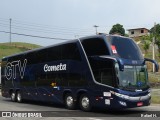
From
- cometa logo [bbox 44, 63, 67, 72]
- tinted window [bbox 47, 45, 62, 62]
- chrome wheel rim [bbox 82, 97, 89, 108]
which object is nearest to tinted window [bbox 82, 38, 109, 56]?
cometa logo [bbox 44, 63, 67, 72]

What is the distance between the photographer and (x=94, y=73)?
56.3 ft

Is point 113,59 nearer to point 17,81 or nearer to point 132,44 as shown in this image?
point 132,44

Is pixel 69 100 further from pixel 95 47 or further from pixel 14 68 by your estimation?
pixel 14 68

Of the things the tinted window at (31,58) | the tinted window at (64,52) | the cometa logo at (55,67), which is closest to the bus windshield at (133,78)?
the tinted window at (64,52)

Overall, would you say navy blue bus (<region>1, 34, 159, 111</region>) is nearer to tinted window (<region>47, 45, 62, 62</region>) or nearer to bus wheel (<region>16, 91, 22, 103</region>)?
tinted window (<region>47, 45, 62, 62</region>)

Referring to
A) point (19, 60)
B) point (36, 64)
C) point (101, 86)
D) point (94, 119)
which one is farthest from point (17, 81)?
point (94, 119)

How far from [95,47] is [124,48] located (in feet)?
4.71

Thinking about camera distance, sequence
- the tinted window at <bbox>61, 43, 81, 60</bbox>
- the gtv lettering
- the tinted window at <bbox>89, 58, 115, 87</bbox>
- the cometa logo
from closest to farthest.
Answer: the tinted window at <bbox>89, 58, 115, 87</bbox> → the tinted window at <bbox>61, 43, 81, 60</bbox> → the cometa logo → the gtv lettering

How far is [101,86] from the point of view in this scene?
16734 millimetres

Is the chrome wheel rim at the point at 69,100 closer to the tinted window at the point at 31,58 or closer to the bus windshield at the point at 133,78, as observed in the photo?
the bus windshield at the point at 133,78

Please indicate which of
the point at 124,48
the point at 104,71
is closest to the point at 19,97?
the point at 104,71

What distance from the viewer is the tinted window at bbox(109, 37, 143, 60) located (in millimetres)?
16656

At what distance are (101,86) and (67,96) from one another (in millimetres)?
3330

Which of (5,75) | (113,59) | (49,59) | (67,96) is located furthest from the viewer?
(5,75)
